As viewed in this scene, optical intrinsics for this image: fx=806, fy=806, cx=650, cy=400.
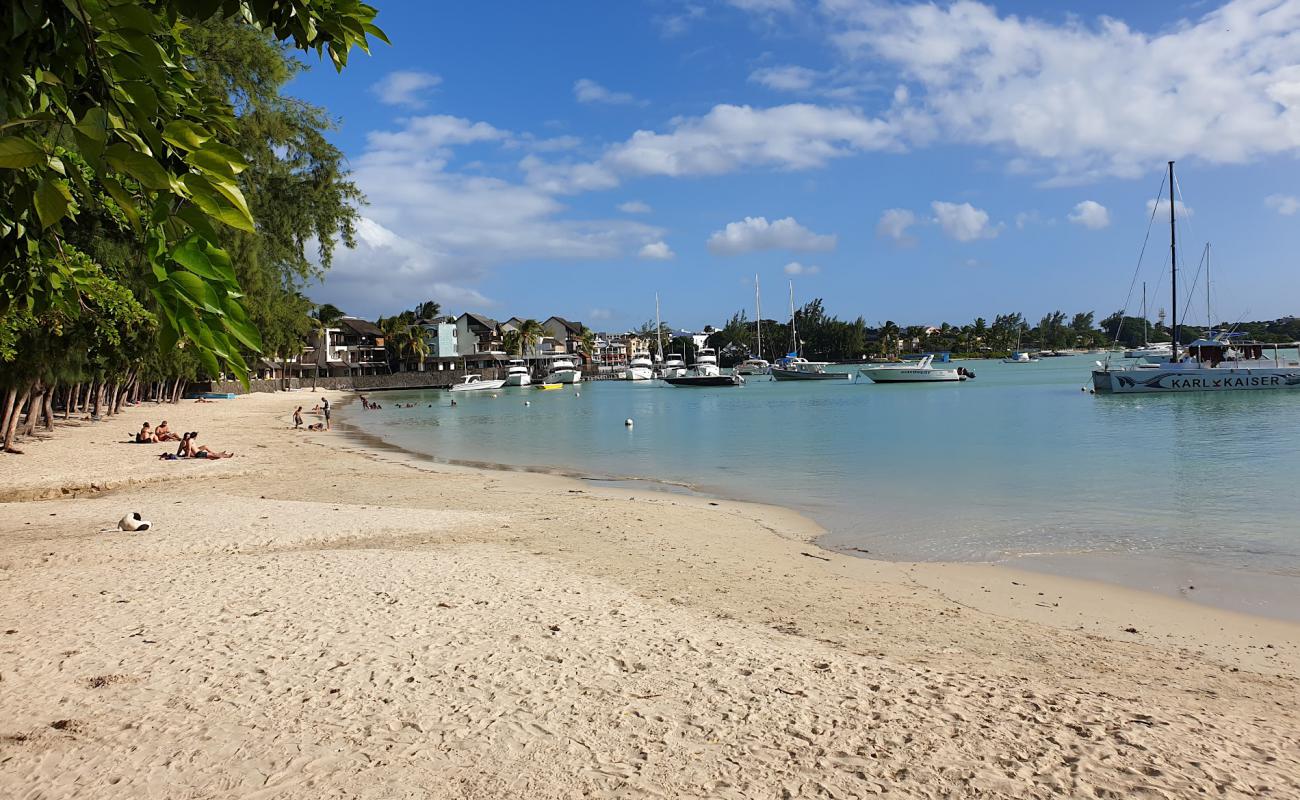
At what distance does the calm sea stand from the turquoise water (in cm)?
7

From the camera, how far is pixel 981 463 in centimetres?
2456

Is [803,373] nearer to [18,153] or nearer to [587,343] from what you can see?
[587,343]

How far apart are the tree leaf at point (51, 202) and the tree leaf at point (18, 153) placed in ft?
0.53

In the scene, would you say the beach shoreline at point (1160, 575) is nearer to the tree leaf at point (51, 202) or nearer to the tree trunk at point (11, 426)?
the tree leaf at point (51, 202)

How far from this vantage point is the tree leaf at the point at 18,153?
121cm

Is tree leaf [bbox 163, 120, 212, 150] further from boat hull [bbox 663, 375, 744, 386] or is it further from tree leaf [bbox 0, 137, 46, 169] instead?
boat hull [bbox 663, 375, 744, 386]

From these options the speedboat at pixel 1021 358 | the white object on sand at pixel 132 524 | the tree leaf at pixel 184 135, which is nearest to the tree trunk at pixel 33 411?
the white object on sand at pixel 132 524

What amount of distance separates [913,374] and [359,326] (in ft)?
264

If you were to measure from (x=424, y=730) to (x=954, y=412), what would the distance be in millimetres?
46596

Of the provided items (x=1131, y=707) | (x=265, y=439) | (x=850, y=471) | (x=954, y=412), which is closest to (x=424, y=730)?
(x=1131, y=707)

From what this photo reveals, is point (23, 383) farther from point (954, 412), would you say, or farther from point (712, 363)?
point (712, 363)

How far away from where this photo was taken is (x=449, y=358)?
4700 inches

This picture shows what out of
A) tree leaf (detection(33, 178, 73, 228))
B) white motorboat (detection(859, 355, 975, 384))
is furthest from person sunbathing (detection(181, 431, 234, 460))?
white motorboat (detection(859, 355, 975, 384))

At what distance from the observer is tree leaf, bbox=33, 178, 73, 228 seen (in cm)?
139
